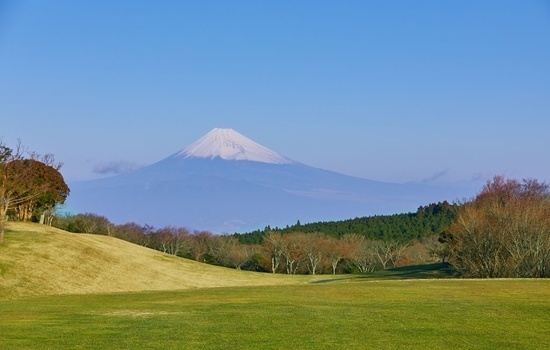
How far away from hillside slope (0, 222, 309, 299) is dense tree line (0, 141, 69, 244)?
3.06 meters

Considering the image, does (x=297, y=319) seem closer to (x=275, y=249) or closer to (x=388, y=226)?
(x=275, y=249)

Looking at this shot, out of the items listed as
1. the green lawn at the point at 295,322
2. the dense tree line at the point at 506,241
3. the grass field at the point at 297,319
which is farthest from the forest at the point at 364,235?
the green lawn at the point at 295,322

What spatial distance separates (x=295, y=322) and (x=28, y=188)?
44092mm

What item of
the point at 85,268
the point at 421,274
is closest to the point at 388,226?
the point at 421,274

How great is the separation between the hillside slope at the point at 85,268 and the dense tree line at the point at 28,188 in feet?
10.0

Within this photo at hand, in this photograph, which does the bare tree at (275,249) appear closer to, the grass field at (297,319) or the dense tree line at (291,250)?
the dense tree line at (291,250)

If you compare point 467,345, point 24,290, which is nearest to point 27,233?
point 24,290

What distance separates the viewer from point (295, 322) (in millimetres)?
22391

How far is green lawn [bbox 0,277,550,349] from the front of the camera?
17922 mm

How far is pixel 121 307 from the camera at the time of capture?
1161 inches

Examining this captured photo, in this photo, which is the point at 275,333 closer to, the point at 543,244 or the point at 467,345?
the point at 467,345

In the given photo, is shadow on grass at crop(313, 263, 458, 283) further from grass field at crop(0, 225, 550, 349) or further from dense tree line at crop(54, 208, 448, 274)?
dense tree line at crop(54, 208, 448, 274)

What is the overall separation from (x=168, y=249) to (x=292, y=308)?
335ft

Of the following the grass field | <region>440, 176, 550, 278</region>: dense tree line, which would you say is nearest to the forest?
<region>440, 176, 550, 278</region>: dense tree line
